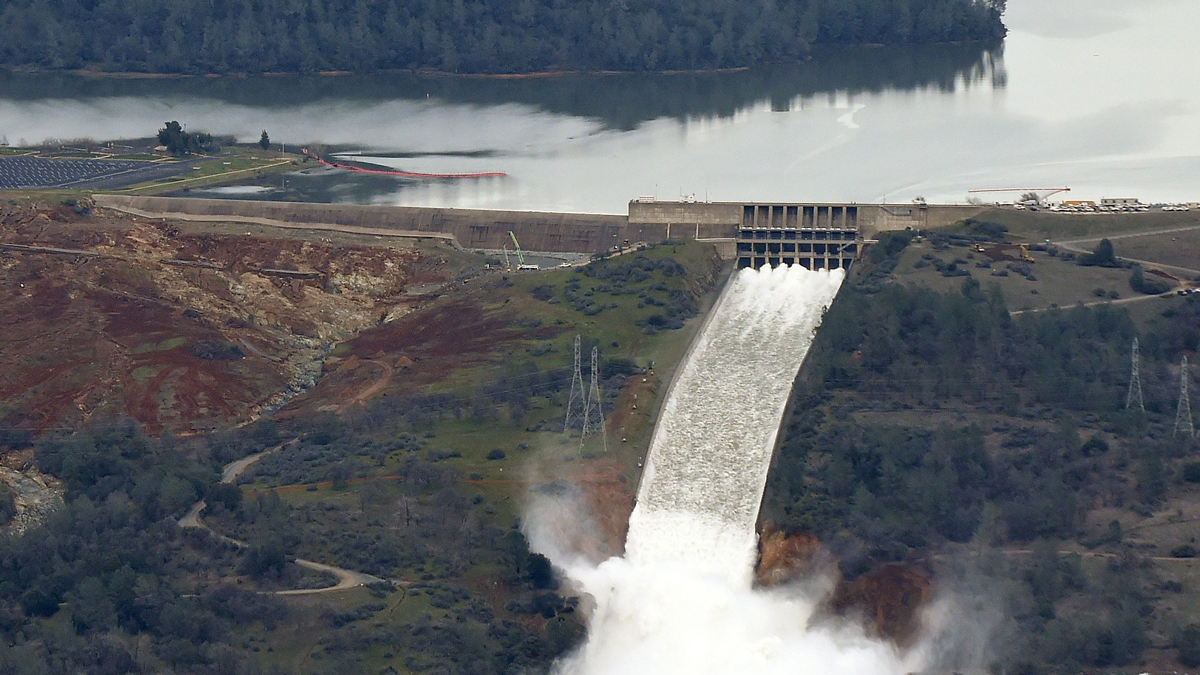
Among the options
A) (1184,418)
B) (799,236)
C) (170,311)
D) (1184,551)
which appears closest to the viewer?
(1184,551)

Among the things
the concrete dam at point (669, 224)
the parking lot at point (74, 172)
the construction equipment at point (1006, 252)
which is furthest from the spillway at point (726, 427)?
the parking lot at point (74, 172)

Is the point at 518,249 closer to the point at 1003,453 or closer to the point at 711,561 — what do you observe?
the point at 711,561

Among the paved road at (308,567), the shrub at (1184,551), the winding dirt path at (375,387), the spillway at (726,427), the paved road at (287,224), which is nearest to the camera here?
the paved road at (308,567)

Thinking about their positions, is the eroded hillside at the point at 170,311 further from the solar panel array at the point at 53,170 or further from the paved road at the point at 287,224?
the solar panel array at the point at 53,170

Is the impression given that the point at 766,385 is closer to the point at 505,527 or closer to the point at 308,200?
the point at 505,527

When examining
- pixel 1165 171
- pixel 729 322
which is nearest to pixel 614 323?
pixel 729 322

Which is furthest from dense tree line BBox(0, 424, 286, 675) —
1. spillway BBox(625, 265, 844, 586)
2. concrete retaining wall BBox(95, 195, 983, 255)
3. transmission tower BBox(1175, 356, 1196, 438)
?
concrete retaining wall BBox(95, 195, 983, 255)

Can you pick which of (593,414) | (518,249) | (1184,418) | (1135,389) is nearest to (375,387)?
(593,414)
